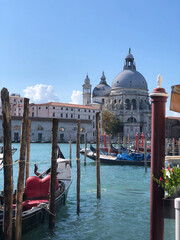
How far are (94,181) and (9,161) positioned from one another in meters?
6.63

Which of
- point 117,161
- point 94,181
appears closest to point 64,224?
point 94,181

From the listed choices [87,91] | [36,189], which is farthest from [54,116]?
[36,189]

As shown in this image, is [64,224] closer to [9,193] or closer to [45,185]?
[45,185]

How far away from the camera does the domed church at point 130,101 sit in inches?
1903

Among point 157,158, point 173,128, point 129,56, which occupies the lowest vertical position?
point 157,158

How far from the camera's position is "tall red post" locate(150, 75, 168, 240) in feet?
8.29

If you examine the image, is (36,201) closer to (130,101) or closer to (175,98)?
(175,98)

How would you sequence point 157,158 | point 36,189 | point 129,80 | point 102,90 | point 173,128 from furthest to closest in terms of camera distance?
point 102,90, point 129,80, point 173,128, point 36,189, point 157,158

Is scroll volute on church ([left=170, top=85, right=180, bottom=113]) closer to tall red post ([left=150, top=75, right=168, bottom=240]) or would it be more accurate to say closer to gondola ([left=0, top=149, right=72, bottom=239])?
tall red post ([left=150, top=75, right=168, bottom=240])

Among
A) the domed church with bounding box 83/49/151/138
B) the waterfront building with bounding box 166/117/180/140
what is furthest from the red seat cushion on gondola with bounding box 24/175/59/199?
the domed church with bounding box 83/49/151/138

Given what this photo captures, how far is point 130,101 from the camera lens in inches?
1984

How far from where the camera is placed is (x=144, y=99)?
51219 millimetres

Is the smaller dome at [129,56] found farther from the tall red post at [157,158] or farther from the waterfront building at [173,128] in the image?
the tall red post at [157,158]

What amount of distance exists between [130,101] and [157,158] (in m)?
48.4
